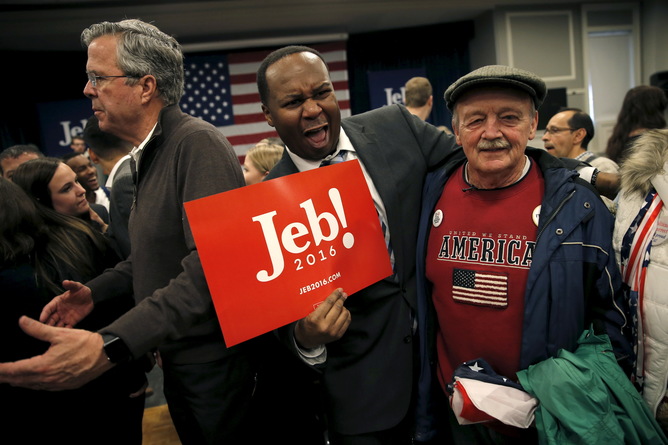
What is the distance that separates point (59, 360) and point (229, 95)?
21.4 feet

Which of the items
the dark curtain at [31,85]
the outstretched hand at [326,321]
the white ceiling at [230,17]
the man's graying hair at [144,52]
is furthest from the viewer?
the dark curtain at [31,85]

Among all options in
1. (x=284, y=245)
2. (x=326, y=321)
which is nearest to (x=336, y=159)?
(x=284, y=245)

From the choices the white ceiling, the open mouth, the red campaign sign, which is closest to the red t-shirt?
the red campaign sign

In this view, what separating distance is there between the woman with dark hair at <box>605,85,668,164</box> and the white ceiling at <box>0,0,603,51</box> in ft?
13.1

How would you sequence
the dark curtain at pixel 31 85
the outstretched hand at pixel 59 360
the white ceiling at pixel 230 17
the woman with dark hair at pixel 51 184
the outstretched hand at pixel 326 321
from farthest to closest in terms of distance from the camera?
1. the dark curtain at pixel 31 85
2. the white ceiling at pixel 230 17
3. the woman with dark hair at pixel 51 184
4. the outstretched hand at pixel 326 321
5. the outstretched hand at pixel 59 360

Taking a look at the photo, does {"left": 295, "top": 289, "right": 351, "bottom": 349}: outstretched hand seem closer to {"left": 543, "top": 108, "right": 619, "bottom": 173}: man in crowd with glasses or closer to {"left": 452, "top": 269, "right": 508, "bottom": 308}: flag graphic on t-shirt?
{"left": 452, "top": 269, "right": 508, "bottom": 308}: flag graphic on t-shirt

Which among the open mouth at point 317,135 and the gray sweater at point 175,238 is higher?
the open mouth at point 317,135

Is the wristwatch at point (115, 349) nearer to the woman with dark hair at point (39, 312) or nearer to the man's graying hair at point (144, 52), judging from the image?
the woman with dark hair at point (39, 312)

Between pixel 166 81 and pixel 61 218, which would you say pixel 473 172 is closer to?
→ pixel 166 81

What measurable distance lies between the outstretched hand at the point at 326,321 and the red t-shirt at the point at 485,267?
34cm

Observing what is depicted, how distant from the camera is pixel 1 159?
3385mm

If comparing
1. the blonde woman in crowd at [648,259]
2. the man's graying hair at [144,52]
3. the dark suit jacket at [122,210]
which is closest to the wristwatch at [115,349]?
the man's graying hair at [144,52]

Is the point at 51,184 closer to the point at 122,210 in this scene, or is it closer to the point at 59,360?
the point at 122,210

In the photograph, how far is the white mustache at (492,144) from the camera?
122 centimetres
